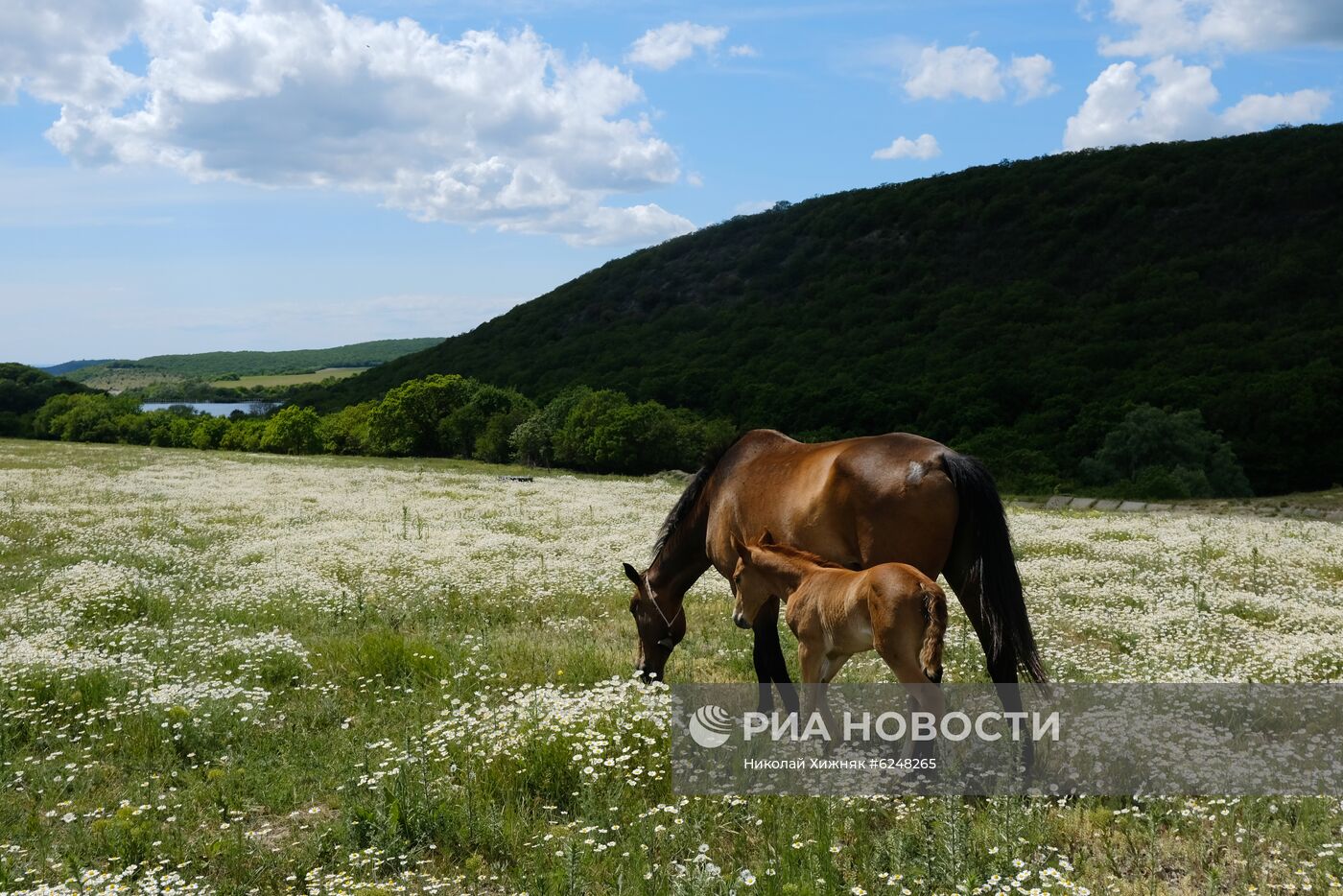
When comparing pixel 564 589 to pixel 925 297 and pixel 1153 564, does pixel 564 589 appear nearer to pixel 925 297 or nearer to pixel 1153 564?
pixel 1153 564

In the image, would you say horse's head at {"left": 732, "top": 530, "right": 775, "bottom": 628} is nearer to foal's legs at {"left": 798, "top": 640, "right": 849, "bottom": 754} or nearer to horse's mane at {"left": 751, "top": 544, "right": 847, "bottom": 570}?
horse's mane at {"left": 751, "top": 544, "right": 847, "bottom": 570}

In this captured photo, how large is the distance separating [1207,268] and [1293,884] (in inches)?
3893

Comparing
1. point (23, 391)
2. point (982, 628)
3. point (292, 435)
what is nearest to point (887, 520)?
point (982, 628)

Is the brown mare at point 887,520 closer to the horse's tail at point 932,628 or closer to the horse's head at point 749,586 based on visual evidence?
the horse's head at point 749,586

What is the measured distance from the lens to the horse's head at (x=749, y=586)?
7254 mm

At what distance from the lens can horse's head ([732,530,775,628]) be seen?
286 inches

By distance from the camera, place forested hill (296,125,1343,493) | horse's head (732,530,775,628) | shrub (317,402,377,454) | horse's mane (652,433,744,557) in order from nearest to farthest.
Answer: horse's head (732,530,775,628), horse's mane (652,433,744,557), forested hill (296,125,1343,493), shrub (317,402,377,454)

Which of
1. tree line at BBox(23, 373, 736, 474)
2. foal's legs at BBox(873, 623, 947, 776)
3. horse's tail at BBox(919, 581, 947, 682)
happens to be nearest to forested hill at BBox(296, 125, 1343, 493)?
tree line at BBox(23, 373, 736, 474)

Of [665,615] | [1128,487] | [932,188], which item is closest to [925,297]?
[932,188]

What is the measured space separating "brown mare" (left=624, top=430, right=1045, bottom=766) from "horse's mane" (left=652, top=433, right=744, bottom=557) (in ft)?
1.42

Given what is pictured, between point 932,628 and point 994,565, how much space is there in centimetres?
187

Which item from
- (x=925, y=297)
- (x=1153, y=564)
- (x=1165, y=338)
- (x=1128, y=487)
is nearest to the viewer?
(x=1153, y=564)

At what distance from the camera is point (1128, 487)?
4150 centimetres

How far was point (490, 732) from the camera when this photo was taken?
703 centimetres
